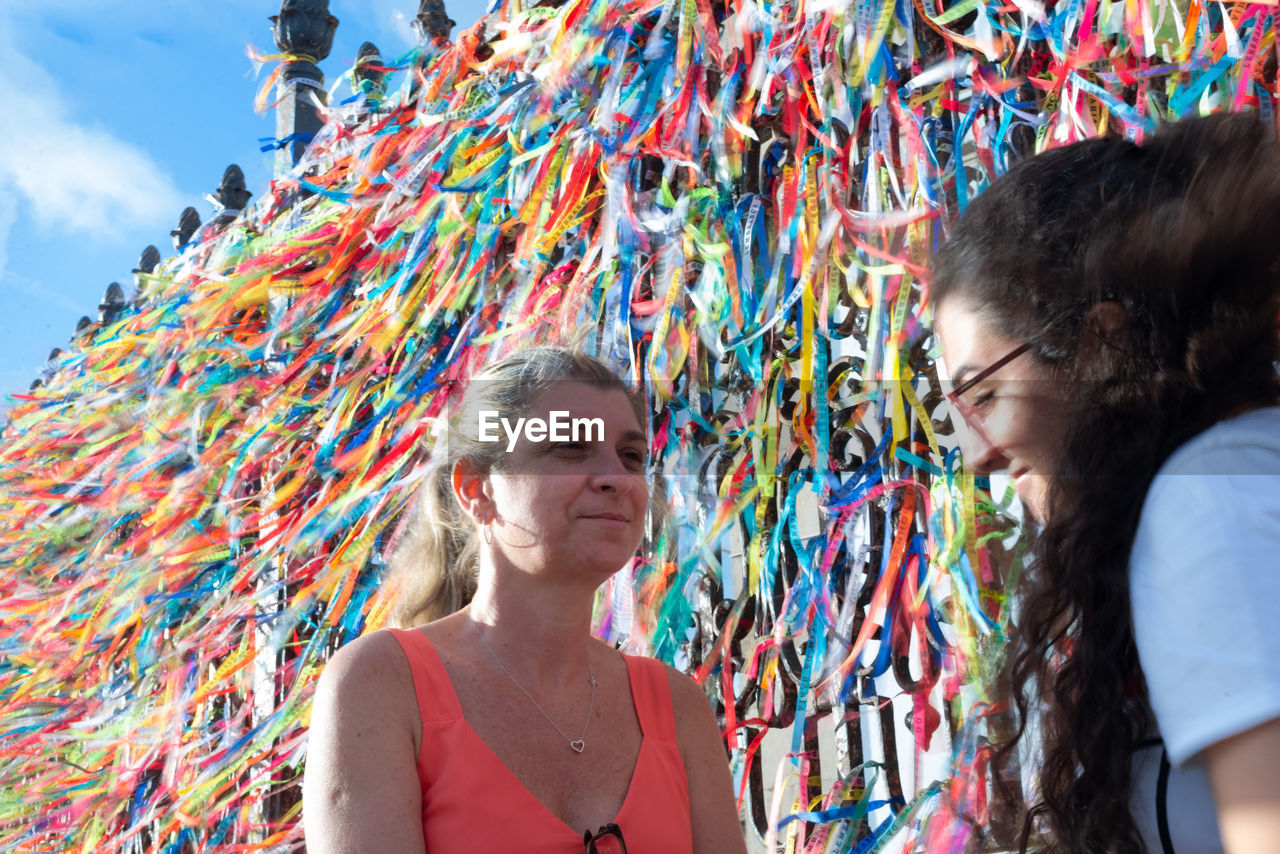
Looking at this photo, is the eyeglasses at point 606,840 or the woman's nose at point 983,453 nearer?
the woman's nose at point 983,453

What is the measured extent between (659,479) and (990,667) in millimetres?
644

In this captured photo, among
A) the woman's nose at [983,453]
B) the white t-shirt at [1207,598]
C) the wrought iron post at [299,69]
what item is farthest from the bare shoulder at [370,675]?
the wrought iron post at [299,69]

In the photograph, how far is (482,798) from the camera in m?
1.28

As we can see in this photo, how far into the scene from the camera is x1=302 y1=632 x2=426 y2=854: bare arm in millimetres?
1206

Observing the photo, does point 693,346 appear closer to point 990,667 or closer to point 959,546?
point 959,546

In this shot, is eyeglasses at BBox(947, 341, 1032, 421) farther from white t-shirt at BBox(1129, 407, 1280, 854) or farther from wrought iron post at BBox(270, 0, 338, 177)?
wrought iron post at BBox(270, 0, 338, 177)

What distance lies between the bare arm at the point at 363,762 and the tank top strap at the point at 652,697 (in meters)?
0.36

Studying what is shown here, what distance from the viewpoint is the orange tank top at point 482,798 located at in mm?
1261

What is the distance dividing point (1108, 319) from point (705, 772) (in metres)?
0.99

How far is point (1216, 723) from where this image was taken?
60 centimetres

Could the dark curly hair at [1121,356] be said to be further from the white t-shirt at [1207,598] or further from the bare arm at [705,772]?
the bare arm at [705,772]

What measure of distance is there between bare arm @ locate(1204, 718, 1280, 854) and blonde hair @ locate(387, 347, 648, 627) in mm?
1073

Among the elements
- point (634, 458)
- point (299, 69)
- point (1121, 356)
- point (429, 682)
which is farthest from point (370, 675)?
point (299, 69)

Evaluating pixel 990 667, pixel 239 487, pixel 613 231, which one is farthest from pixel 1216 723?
pixel 239 487
